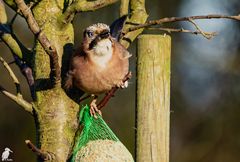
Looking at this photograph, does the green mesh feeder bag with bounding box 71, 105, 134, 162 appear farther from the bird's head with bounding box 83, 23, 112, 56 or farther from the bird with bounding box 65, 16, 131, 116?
the bird's head with bounding box 83, 23, 112, 56

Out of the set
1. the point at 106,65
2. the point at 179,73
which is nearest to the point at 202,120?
the point at 179,73

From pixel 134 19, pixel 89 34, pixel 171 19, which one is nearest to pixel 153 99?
pixel 171 19

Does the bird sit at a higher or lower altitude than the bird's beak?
lower

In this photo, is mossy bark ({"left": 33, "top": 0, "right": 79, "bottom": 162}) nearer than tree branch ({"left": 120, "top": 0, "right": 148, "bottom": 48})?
Yes

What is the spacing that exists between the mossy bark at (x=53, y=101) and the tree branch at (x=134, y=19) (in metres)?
0.32

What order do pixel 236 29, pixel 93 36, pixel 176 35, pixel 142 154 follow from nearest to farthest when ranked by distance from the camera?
pixel 142 154, pixel 93 36, pixel 236 29, pixel 176 35

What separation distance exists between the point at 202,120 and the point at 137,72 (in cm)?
579

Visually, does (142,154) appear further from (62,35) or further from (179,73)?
(179,73)

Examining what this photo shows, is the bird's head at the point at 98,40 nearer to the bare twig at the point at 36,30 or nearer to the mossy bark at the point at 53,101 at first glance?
the mossy bark at the point at 53,101

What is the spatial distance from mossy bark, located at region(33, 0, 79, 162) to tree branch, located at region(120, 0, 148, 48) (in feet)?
1.07

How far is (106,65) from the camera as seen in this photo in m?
3.30

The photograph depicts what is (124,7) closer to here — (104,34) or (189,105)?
(104,34)

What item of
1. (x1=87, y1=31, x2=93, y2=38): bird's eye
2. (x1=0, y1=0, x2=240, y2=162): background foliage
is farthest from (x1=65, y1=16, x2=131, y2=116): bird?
(x1=0, y1=0, x2=240, y2=162): background foliage

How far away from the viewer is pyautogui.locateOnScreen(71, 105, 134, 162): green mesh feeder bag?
10.3ft
